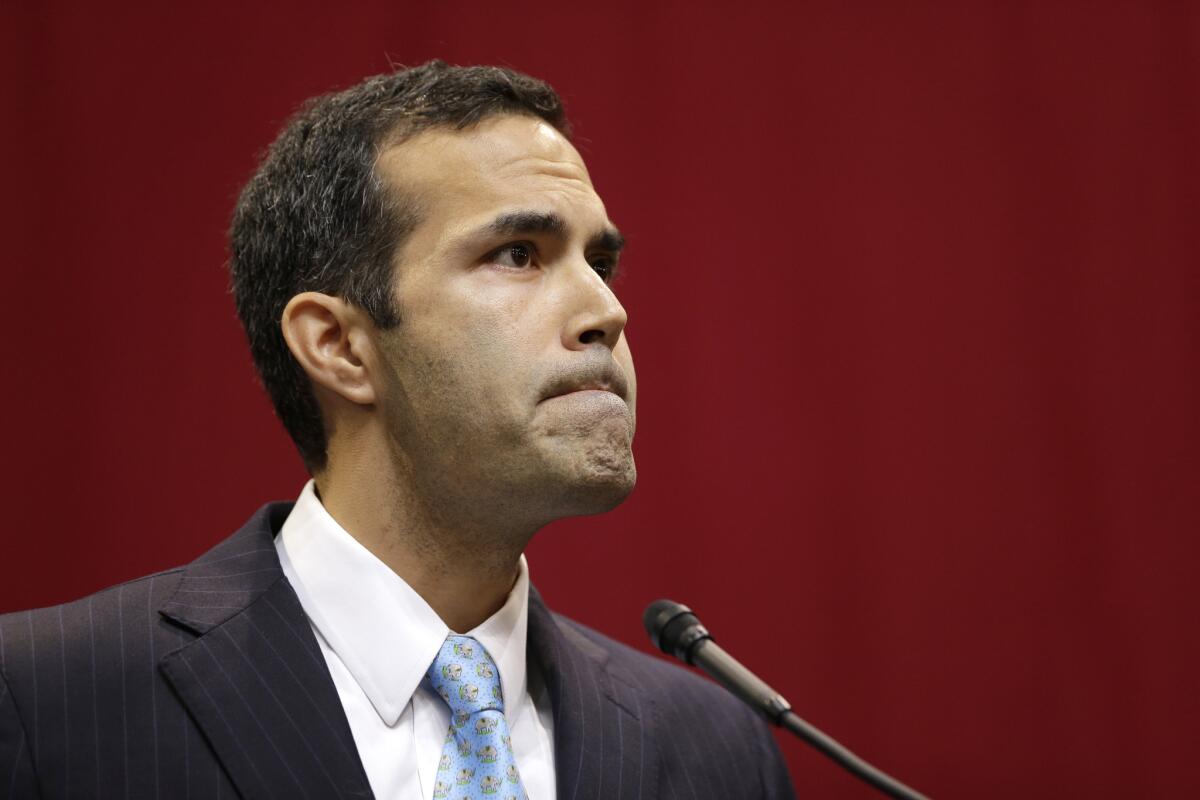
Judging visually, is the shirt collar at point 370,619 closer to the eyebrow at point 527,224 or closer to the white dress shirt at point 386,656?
the white dress shirt at point 386,656

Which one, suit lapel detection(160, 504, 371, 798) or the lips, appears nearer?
suit lapel detection(160, 504, 371, 798)

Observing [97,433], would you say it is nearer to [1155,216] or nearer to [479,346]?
[479,346]

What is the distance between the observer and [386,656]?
152 cm

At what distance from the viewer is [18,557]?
6.93ft

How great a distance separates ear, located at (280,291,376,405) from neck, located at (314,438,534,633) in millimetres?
115

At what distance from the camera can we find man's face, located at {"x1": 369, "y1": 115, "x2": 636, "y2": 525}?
1.51 m

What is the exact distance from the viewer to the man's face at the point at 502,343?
1510 millimetres

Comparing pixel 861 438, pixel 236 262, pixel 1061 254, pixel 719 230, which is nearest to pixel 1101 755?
pixel 861 438

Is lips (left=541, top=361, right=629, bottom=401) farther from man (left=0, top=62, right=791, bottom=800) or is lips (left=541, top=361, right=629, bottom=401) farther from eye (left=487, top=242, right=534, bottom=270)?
eye (left=487, top=242, right=534, bottom=270)

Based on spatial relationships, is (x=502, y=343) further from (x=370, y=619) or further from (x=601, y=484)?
(x=370, y=619)

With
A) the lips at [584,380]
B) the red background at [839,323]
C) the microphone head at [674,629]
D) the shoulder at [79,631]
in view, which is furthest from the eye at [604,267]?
the shoulder at [79,631]

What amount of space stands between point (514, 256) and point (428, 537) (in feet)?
1.31

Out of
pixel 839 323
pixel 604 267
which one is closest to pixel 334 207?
pixel 604 267

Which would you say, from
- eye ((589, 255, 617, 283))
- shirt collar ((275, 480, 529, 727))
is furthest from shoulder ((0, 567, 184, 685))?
eye ((589, 255, 617, 283))
